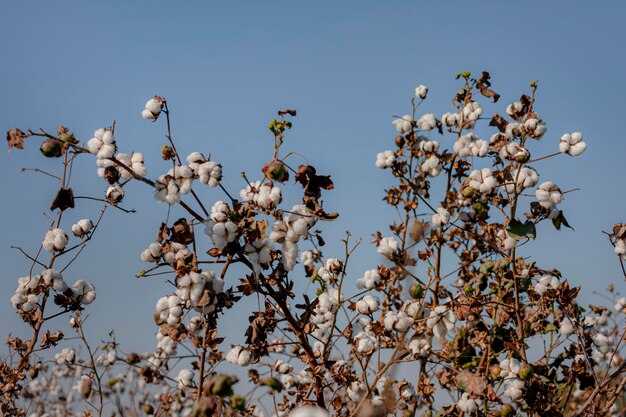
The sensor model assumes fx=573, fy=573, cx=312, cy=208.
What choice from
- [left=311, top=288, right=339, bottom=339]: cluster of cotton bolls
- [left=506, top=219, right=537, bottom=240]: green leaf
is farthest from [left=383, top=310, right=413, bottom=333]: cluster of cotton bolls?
[left=506, top=219, right=537, bottom=240]: green leaf

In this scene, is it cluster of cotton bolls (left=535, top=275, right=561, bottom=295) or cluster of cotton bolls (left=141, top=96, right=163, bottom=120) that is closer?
cluster of cotton bolls (left=141, top=96, right=163, bottom=120)

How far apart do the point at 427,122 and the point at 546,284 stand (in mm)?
1677

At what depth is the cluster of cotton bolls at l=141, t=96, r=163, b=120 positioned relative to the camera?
2752mm

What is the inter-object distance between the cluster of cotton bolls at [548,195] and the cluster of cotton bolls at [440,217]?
91 cm

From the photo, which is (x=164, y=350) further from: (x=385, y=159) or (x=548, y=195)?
(x=548, y=195)

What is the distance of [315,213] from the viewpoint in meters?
2.56

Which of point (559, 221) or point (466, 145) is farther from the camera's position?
point (466, 145)

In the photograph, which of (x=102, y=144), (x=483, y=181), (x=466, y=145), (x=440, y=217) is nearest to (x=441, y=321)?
(x=483, y=181)

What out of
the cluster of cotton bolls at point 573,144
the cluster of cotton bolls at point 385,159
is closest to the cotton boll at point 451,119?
the cluster of cotton bolls at point 385,159

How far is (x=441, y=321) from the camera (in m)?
3.29

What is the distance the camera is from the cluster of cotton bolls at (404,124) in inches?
181

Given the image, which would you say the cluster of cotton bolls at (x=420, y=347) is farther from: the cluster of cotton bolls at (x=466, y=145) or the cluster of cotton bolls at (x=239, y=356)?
the cluster of cotton bolls at (x=466, y=145)

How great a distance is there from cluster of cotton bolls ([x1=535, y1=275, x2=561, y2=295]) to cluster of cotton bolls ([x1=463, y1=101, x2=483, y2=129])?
1472mm

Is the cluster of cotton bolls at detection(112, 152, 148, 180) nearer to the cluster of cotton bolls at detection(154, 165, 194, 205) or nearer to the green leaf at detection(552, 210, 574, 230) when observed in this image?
the cluster of cotton bolls at detection(154, 165, 194, 205)
